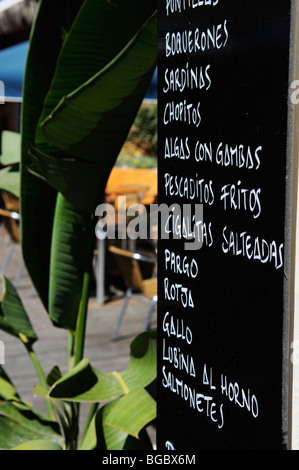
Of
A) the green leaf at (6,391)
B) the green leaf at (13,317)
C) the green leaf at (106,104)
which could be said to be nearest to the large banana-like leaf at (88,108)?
the green leaf at (106,104)

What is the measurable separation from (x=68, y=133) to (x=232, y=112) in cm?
53

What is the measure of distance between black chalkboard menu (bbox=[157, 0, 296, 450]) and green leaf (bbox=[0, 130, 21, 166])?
45.1 inches

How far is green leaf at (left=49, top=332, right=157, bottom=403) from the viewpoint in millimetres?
1861

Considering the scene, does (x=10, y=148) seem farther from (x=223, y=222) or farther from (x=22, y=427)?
(x=223, y=222)

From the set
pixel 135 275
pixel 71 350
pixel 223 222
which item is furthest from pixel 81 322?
pixel 135 275

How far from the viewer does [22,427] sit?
2.20 m

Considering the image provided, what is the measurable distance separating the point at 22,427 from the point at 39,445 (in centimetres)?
13

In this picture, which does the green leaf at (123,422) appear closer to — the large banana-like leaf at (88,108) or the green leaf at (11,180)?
the large banana-like leaf at (88,108)

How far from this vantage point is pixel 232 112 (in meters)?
1.39

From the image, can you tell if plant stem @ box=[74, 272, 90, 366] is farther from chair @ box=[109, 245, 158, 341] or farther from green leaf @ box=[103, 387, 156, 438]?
chair @ box=[109, 245, 158, 341]

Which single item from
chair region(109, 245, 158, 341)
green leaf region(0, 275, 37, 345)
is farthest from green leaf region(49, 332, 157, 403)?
chair region(109, 245, 158, 341)

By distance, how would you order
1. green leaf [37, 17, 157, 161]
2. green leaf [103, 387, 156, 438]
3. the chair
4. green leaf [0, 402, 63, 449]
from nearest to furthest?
green leaf [37, 17, 157, 161] → green leaf [103, 387, 156, 438] → green leaf [0, 402, 63, 449] → the chair

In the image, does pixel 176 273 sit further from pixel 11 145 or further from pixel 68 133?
pixel 11 145
